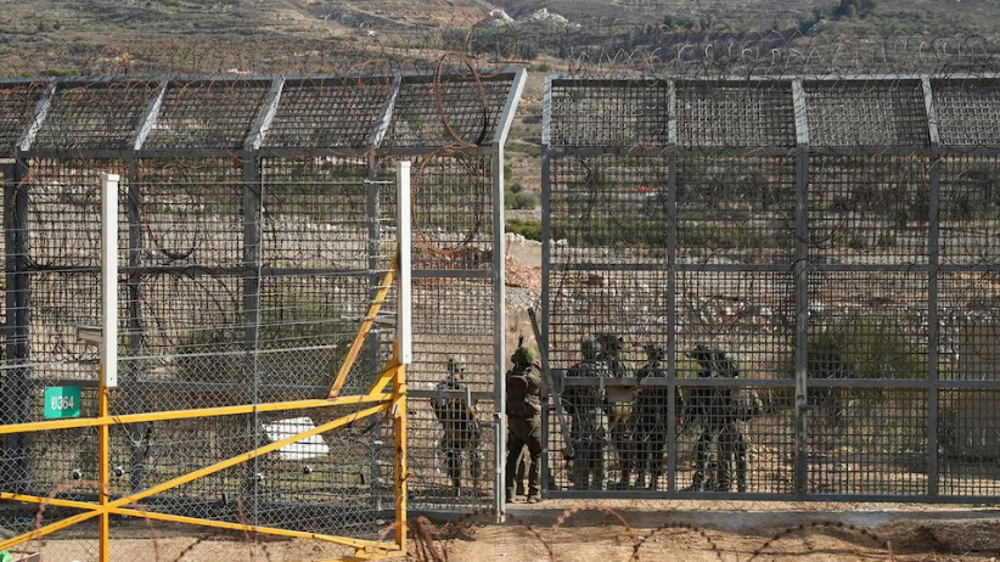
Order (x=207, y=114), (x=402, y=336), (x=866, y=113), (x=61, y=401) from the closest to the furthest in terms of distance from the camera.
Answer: (x=402, y=336) → (x=61, y=401) → (x=866, y=113) → (x=207, y=114)

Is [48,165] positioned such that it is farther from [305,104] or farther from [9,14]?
[9,14]

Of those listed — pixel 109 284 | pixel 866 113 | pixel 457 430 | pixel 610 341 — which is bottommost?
pixel 457 430

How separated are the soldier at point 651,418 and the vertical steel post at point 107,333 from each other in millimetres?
4294

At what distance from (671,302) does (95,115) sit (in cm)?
485

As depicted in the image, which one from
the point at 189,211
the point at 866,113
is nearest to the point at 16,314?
the point at 189,211

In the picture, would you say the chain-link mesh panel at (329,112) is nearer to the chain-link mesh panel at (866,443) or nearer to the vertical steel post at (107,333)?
the vertical steel post at (107,333)

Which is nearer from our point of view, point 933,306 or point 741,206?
point 933,306

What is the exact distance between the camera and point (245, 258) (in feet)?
33.1

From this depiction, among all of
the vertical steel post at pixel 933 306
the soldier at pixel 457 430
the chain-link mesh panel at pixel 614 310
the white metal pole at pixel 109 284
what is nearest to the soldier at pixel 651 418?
the chain-link mesh panel at pixel 614 310

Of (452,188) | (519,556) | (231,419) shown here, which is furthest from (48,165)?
(519,556)

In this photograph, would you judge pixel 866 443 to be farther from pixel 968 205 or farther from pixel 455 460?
pixel 455 460

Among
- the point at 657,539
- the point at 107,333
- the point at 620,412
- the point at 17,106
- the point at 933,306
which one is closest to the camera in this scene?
the point at 107,333

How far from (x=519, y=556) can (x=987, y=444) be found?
151 inches

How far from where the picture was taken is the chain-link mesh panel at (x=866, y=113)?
9844 mm
